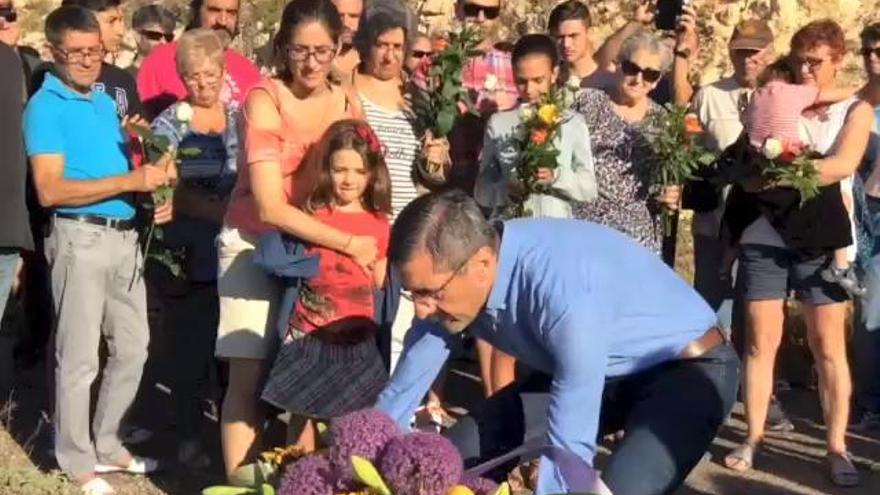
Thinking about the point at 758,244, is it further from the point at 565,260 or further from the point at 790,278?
the point at 565,260

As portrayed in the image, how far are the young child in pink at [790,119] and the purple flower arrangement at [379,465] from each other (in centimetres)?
326

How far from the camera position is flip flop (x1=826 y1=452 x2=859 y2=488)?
22.5 feet

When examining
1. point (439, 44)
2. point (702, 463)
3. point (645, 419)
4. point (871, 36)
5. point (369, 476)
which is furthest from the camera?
point (871, 36)

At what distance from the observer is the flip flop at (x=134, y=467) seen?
22.4 ft

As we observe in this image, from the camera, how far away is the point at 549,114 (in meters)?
6.66

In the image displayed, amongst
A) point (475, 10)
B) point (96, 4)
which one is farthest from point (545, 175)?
point (96, 4)

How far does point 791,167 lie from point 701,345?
7.22ft

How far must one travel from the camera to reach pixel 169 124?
22.8 ft

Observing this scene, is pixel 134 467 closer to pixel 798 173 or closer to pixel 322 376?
pixel 322 376

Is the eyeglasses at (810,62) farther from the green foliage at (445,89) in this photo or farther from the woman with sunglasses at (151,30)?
the woman with sunglasses at (151,30)

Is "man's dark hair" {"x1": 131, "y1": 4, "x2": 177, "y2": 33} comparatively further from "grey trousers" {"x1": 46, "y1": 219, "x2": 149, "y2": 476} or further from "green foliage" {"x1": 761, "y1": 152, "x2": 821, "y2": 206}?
"green foliage" {"x1": 761, "y1": 152, "x2": 821, "y2": 206}

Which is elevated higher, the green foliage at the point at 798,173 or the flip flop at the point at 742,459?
the green foliage at the point at 798,173

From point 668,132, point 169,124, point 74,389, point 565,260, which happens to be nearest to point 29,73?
point 169,124

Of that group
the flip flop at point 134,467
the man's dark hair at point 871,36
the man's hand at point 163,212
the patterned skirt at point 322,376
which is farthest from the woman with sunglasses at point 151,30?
the man's dark hair at point 871,36
